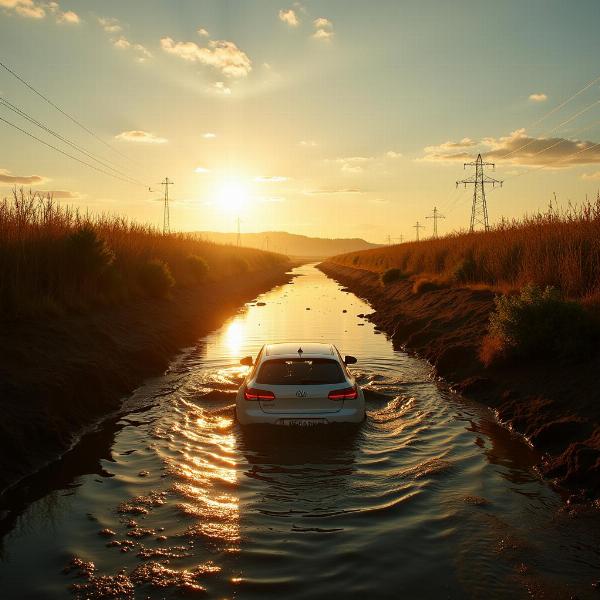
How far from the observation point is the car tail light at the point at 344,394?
31.5 feet

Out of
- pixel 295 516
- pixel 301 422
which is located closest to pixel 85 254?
pixel 301 422

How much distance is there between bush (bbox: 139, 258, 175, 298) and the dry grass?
1340 centimetres

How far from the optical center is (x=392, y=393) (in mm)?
14125

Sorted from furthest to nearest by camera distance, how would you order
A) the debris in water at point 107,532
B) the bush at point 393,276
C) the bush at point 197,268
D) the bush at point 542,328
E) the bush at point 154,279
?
the bush at point 393,276, the bush at point 197,268, the bush at point 154,279, the bush at point 542,328, the debris in water at point 107,532

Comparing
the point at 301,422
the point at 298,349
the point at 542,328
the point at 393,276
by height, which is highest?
the point at 393,276

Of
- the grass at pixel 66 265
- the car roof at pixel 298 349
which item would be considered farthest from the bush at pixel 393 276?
the car roof at pixel 298 349

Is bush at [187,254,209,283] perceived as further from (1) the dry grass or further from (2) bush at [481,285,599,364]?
(2) bush at [481,285,599,364]

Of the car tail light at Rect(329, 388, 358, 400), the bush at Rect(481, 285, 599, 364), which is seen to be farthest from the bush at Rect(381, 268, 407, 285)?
the car tail light at Rect(329, 388, 358, 400)

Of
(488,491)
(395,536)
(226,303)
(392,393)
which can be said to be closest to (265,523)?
(395,536)

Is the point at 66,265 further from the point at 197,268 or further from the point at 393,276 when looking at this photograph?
the point at 393,276

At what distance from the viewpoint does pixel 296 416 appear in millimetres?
9484

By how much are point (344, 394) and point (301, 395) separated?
70 cm

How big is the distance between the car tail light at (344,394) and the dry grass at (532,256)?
775cm

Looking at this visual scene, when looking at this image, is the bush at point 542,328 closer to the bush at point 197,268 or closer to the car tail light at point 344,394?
the car tail light at point 344,394
